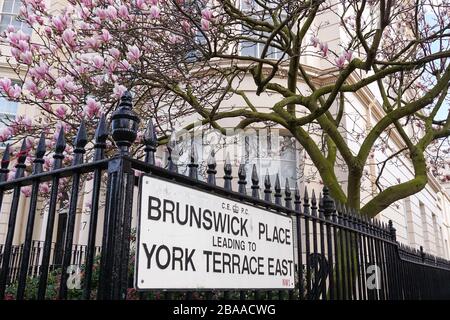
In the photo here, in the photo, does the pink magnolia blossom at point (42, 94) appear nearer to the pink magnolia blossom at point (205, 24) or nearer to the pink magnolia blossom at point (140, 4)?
the pink magnolia blossom at point (140, 4)

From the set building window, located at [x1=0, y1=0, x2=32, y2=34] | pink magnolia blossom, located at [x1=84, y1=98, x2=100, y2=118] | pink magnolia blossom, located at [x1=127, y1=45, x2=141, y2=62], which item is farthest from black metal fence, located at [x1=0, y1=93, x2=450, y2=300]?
building window, located at [x1=0, y1=0, x2=32, y2=34]

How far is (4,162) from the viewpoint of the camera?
2.53 meters

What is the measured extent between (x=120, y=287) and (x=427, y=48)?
8.23 m

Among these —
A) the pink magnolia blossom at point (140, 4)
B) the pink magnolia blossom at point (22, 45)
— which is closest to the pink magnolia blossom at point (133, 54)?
the pink magnolia blossom at point (140, 4)

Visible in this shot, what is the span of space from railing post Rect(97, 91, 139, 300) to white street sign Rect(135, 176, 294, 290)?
2.7 inches

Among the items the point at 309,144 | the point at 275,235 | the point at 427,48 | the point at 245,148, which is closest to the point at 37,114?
the point at 245,148

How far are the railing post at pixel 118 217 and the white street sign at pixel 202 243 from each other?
7 centimetres

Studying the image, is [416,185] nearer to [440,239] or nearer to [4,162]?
[4,162]

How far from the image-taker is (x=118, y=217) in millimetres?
1867

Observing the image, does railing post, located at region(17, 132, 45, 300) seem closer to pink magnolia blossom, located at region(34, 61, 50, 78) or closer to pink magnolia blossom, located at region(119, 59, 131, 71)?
pink magnolia blossom, located at region(119, 59, 131, 71)

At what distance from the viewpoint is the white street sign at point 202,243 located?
1.96m

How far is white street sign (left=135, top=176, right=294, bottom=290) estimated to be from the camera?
196cm

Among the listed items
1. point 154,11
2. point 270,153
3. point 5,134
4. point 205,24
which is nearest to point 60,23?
point 154,11

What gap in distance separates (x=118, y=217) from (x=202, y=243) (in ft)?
1.78
